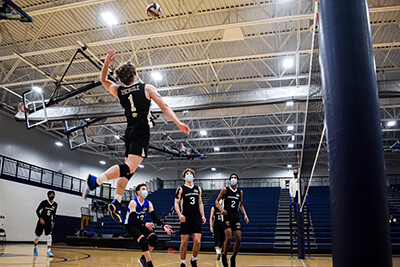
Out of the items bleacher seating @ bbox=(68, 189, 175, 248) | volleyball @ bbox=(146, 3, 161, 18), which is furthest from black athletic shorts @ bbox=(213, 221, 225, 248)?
bleacher seating @ bbox=(68, 189, 175, 248)

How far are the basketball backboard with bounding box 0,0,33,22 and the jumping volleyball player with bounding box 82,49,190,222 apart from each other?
20.0 ft

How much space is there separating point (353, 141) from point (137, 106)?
87.4 inches

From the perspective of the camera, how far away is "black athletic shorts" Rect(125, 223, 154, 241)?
6019 millimetres

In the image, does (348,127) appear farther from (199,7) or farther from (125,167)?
(199,7)

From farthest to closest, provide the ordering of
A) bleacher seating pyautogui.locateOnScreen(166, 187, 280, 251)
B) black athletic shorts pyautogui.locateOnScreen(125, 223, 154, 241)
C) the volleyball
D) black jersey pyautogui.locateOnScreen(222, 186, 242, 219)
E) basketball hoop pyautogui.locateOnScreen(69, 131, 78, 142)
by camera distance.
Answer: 1. basketball hoop pyautogui.locateOnScreen(69, 131, 78, 142)
2. bleacher seating pyautogui.locateOnScreen(166, 187, 280, 251)
3. the volleyball
4. black jersey pyautogui.locateOnScreen(222, 186, 242, 219)
5. black athletic shorts pyautogui.locateOnScreen(125, 223, 154, 241)

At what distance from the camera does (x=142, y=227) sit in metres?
6.37

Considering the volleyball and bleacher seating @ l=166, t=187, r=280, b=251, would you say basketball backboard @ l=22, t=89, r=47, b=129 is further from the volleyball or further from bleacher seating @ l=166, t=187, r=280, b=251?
bleacher seating @ l=166, t=187, r=280, b=251

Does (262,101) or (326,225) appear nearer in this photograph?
(262,101)

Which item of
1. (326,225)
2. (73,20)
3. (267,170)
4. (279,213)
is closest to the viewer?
(73,20)

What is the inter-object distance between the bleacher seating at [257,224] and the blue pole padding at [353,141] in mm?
14650

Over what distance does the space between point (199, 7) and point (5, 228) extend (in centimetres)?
1701

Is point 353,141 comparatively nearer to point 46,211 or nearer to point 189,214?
point 189,214

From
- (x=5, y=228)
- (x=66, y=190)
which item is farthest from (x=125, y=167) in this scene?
(x=66, y=190)

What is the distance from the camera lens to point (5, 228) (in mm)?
19828
